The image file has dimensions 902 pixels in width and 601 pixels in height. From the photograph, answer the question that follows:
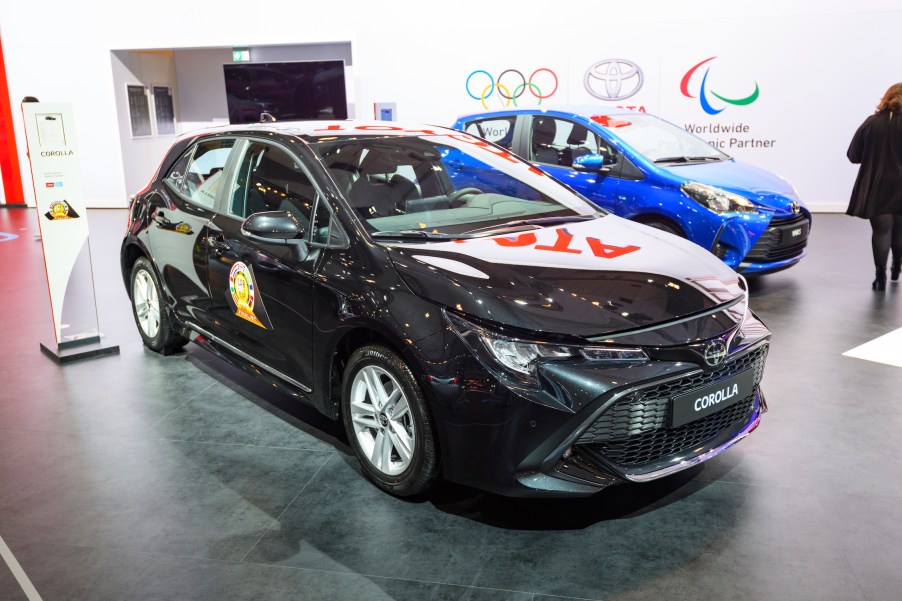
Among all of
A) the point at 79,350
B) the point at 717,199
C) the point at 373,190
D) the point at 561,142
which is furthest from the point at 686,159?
the point at 79,350

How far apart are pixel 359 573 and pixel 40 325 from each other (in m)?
4.27

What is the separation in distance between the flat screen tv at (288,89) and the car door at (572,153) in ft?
20.5

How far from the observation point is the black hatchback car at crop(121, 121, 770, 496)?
2.61m

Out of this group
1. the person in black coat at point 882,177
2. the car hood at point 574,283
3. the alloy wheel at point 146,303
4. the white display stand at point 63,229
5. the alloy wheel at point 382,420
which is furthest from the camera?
the person in black coat at point 882,177

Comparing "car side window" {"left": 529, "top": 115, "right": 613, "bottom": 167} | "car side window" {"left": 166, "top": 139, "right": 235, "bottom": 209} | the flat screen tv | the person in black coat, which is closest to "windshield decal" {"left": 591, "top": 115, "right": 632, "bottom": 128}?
"car side window" {"left": 529, "top": 115, "right": 613, "bottom": 167}

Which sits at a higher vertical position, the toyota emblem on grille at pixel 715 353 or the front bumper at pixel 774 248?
the toyota emblem on grille at pixel 715 353

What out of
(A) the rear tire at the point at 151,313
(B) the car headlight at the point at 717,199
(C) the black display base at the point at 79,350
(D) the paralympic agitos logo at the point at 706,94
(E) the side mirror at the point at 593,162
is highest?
(D) the paralympic agitos logo at the point at 706,94

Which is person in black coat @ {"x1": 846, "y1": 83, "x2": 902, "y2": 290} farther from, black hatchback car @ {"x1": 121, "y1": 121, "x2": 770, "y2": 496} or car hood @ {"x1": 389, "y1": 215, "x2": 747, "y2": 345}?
car hood @ {"x1": 389, "y1": 215, "x2": 747, "y2": 345}

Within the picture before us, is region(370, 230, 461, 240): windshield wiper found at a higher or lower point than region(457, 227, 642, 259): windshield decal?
higher

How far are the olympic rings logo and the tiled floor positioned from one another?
286 inches

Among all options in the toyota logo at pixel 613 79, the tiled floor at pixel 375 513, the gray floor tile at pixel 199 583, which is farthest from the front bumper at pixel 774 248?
the toyota logo at pixel 613 79

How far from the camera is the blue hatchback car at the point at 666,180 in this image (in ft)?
19.4

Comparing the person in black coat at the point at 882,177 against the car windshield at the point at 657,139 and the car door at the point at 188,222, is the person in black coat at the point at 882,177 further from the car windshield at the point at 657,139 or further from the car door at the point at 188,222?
the car door at the point at 188,222

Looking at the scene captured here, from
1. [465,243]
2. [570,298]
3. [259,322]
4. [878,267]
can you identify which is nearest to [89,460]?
[259,322]
